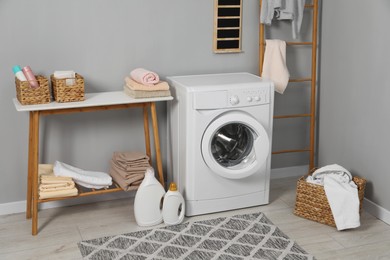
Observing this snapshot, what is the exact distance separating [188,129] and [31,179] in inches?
40.9

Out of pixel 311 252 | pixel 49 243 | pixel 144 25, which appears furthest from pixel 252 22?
pixel 49 243

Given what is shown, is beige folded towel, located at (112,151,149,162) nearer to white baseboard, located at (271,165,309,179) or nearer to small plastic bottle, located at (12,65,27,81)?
small plastic bottle, located at (12,65,27,81)

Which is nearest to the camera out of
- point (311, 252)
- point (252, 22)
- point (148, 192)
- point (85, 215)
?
point (311, 252)

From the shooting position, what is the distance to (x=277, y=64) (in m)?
3.75

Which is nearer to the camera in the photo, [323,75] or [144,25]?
[144,25]

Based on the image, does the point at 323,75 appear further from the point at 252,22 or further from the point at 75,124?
the point at 75,124

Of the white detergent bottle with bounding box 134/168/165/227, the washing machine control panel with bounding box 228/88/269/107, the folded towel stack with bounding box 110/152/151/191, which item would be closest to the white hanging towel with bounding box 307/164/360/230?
the washing machine control panel with bounding box 228/88/269/107

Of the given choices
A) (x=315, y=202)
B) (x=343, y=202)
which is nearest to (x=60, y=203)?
(x=315, y=202)

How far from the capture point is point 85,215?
137 inches

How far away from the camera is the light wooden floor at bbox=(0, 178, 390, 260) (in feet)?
9.86

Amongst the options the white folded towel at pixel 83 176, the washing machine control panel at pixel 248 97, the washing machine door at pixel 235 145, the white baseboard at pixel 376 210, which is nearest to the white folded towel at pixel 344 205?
the white baseboard at pixel 376 210

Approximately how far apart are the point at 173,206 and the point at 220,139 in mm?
572

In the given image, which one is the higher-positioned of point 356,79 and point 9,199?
point 356,79

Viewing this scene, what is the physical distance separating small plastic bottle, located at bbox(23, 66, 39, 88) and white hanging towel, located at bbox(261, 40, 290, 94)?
1624 mm
